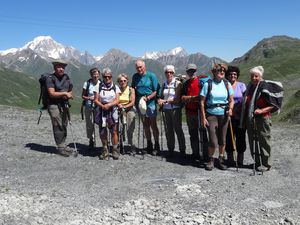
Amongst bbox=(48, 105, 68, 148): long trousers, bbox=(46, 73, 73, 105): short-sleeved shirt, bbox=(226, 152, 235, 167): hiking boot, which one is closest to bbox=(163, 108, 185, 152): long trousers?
bbox=(226, 152, 235, 167): hiking boot

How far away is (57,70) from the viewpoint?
42.1 ft

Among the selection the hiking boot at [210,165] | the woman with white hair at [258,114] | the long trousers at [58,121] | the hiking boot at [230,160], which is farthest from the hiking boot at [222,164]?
the long trousers at [58,121]

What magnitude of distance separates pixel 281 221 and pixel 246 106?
4293 millimetres

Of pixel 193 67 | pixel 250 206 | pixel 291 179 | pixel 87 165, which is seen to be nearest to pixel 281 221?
pixel 250 206

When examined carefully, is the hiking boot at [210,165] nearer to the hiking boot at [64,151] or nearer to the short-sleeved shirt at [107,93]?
the short-sleeved shirt at [107,93]

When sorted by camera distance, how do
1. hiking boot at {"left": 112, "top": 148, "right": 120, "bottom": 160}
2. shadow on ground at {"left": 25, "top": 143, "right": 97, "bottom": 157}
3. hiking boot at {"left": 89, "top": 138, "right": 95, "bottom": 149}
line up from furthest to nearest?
hiking boot at {"left": 89, "top": 138, "right": 95, "bottom": 149}, shadow on ground at {"left": 25, "top": 143, "right": 97, "bottom": 157}, hiking boot at {"left": 112, "top": 148, "right": 120, "bottom": 160}

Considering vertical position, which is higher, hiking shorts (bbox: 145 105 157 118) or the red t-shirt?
the red t-shirt

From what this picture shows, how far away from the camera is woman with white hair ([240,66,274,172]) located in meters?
11.4

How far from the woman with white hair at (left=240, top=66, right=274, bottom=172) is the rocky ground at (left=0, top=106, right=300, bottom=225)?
79cm

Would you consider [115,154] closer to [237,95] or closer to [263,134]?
[237,95]

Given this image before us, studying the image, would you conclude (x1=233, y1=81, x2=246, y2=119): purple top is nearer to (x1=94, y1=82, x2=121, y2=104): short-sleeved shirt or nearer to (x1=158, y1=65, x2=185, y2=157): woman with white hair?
(x1=158, y1=65, x2=185, y2=157): woman with white hair

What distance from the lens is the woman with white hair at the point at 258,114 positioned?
11.4 metres

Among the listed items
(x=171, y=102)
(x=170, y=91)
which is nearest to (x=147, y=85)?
(x=170, y=91)

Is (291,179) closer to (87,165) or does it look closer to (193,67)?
(193,67)
